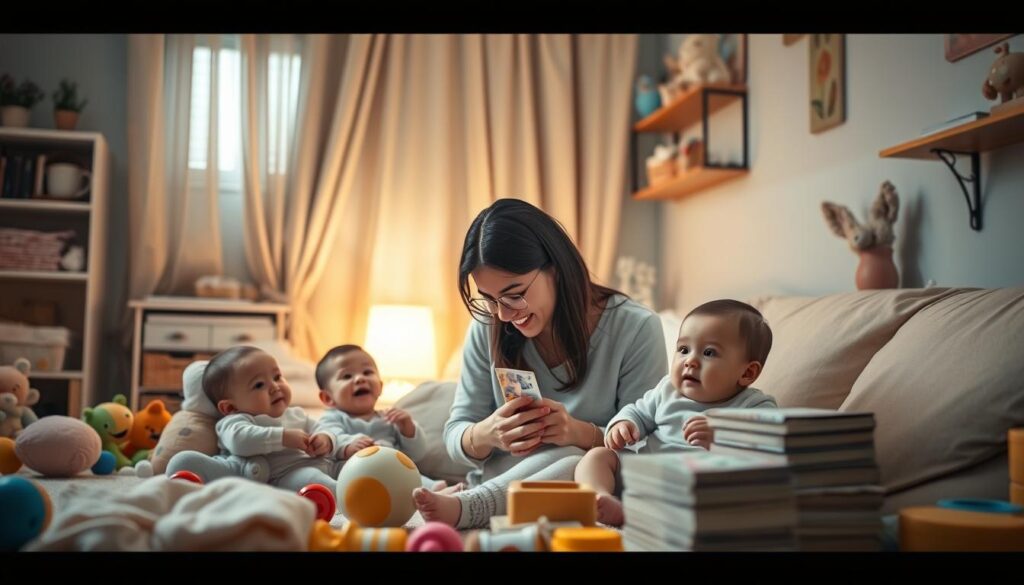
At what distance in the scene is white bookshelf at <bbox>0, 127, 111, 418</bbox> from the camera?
3.58m

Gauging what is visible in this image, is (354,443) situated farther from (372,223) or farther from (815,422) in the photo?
(372,223)

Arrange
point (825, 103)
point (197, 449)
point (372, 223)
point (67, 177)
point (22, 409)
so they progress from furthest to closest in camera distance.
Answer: point (372, 223)
point (67, 177)
point (825, 103)
point (22, 409)
point (197, 449)

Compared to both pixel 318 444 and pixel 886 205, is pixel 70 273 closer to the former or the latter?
pixel 318 444

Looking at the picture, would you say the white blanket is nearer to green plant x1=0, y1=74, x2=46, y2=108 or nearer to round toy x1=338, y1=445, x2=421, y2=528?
round toy x1=338, y1=445, x2=421, y2=528

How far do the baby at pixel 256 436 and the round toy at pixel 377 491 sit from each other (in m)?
0.34

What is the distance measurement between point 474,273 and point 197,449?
0.87 metres

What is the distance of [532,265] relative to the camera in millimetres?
1738

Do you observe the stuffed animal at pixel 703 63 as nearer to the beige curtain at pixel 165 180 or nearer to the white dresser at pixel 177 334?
the white dresser at pixel 177 334

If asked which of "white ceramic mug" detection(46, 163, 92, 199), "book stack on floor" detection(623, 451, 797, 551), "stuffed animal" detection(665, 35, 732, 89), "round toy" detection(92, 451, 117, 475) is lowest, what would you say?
"round toy" detection(92, 451, 117, 475)

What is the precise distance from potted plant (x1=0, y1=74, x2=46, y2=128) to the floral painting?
3.17m

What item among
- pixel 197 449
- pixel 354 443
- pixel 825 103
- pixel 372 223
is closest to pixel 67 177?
pixel 372 223

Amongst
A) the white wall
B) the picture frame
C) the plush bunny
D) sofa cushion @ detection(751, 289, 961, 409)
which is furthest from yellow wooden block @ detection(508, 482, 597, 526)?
the picture frame

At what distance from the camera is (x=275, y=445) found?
1.93 meters
